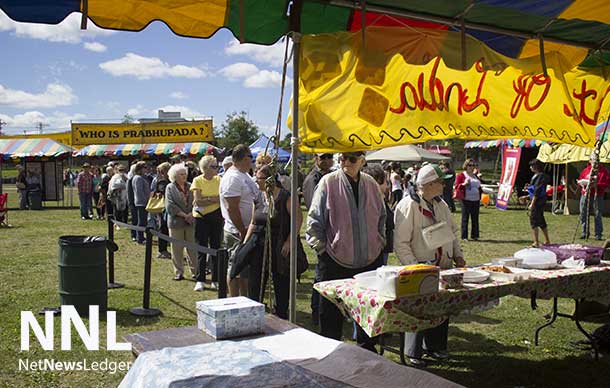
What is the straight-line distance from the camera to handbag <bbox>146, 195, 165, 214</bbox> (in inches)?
374

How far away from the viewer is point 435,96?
4.30 m

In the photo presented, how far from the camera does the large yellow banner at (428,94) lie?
3.72m

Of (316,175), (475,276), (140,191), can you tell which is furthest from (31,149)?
(475,276)

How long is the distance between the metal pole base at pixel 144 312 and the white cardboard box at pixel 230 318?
390cm

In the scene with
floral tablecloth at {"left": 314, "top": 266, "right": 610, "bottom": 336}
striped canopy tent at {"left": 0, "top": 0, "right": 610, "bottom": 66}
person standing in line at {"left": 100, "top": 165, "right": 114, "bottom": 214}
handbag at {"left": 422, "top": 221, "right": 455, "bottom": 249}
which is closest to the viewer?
striped canopy tent at {"left": 0, "top": 0, "right": 610, "bottom": 66}

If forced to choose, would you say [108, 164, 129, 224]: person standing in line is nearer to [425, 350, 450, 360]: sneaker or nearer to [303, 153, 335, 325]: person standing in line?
[303, 153, 335, 325]: person standing in line

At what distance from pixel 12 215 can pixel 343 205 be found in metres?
19.2

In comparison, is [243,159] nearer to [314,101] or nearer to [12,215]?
[314,101]

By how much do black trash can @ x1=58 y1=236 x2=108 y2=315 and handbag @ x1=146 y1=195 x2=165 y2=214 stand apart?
3.21m

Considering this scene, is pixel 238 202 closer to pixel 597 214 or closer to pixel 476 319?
pixel 476 319

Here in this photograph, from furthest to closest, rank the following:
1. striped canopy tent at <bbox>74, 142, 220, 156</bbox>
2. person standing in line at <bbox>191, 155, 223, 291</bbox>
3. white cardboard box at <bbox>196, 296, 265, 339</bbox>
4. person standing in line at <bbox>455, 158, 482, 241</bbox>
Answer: striped canopy tent at <bbox>74, 142, 220, 156</bbox>, person standing in line at <bbox>455, 158, 482, 241</bbox>, person standing in line at <bbox>191, 155, 223, 291</bbox>, white cardboard box at <bbox>196, 296, 265, 339</bbox>

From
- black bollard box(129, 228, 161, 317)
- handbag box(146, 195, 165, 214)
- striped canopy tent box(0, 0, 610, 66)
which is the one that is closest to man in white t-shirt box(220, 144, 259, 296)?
black bollard box(129, 228, 161, 317)

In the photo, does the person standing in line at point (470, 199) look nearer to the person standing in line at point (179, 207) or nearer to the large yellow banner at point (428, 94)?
the person standing in line at point (179, 207)

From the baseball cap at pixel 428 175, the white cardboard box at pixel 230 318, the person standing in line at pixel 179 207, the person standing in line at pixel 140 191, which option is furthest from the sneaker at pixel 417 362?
the person standing in line at pixel 140 191
